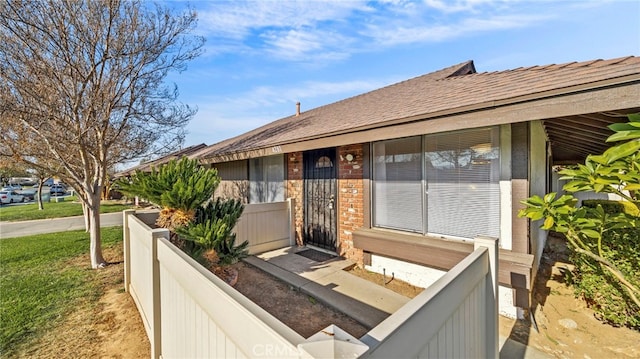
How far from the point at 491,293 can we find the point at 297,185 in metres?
5.38

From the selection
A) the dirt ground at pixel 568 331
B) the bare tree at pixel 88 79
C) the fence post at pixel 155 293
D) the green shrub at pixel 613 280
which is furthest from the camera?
the bare tree at pixel 88 79

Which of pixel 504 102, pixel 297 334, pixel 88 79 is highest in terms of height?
pixel 88 79

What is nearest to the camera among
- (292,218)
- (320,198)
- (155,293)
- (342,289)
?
(155,293)

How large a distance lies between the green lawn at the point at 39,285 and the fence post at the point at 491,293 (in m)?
5.17

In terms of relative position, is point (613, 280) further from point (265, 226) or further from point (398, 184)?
point (265, 226)

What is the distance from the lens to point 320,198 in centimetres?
660

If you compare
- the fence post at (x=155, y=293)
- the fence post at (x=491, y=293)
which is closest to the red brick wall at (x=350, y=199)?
the fence post at (x=491, y=293)

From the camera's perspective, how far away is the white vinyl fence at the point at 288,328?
1062mm

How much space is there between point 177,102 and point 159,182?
3.67 meters

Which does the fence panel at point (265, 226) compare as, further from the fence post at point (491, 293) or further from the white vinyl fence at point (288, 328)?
the fence post at point (491, 293)

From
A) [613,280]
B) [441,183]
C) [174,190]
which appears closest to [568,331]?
[613,280]

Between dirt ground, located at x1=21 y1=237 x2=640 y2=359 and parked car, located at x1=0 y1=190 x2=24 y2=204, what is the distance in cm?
3353

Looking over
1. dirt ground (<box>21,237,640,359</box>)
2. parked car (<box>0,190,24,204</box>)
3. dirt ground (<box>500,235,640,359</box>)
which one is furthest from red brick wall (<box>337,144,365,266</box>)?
parked car (<box>0,190,24,204</box>)

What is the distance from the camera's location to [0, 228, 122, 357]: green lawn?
371 cm
